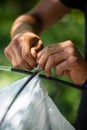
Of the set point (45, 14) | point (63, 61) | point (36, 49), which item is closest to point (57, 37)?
point (45, 14)

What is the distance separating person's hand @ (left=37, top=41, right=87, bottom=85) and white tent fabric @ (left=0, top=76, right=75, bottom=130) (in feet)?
0.15

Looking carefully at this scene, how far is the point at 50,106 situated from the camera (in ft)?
3.32

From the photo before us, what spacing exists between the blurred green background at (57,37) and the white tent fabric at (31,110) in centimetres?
Result: 123

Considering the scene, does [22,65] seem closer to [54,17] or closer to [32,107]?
[32,107]

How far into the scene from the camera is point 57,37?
106 inches

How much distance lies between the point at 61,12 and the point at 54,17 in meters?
0.03

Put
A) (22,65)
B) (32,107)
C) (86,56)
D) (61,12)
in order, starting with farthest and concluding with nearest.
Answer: (61,12), (86,56), (22,65), (32,107)

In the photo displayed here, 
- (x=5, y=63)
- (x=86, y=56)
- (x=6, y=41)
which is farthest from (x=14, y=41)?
(x=6, y=41)

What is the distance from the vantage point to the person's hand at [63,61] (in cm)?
99

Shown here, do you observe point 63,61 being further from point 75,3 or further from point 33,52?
point 75,3

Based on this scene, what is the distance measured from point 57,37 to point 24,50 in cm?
162

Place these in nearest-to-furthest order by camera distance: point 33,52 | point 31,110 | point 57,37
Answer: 1. point 31,110
2. point 33,52
3. point 57,37

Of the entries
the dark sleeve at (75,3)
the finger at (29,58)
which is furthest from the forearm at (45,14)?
the finger at (29,58)

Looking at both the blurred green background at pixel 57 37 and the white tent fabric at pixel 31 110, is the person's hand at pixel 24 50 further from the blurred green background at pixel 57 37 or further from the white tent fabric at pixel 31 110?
the blurred green background at pixel 57 37
